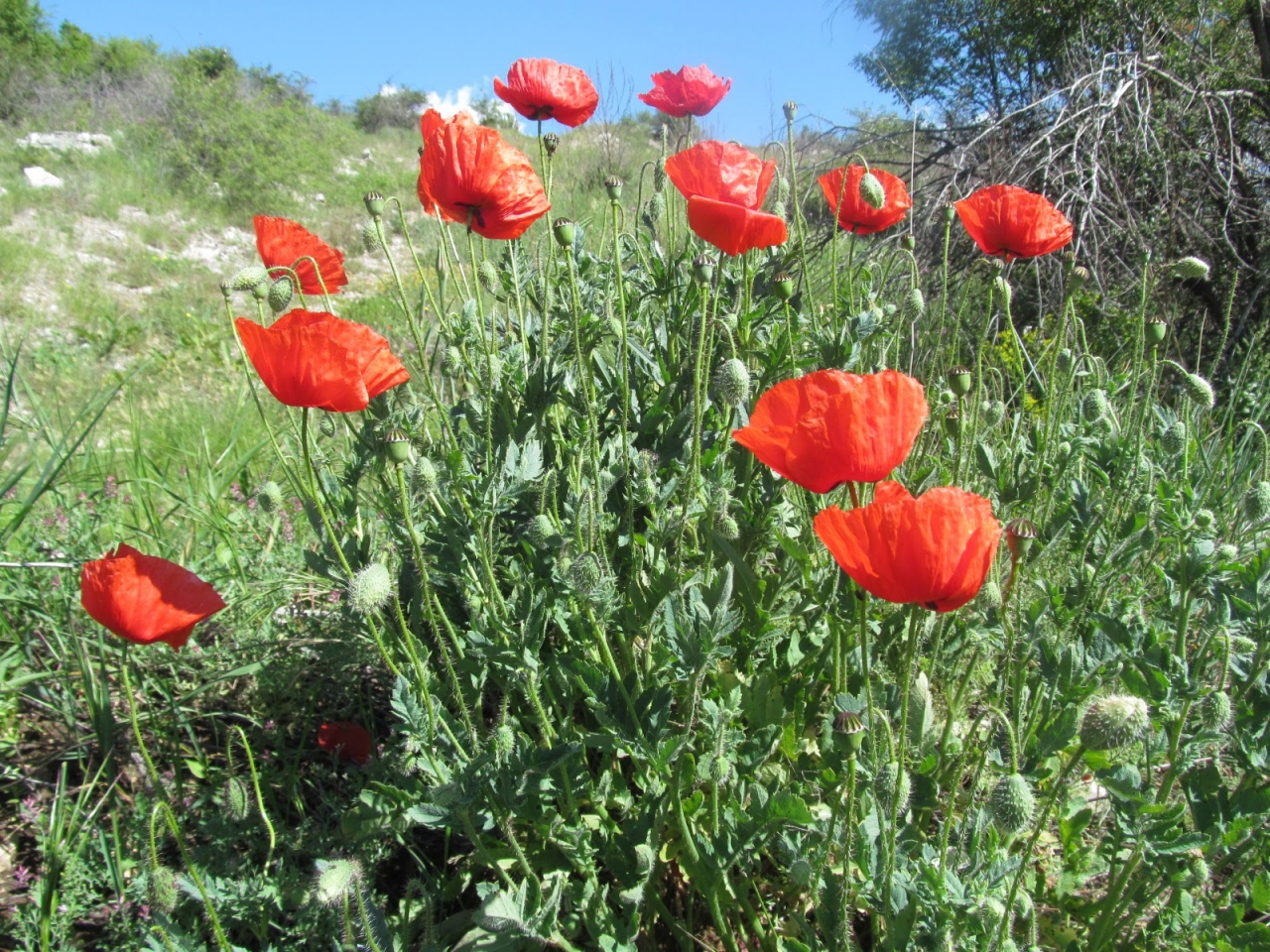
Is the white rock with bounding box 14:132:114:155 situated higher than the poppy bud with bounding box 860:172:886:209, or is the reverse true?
the white rock with bounding box 14:132:114:155

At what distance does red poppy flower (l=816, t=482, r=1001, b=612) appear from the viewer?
854 mm

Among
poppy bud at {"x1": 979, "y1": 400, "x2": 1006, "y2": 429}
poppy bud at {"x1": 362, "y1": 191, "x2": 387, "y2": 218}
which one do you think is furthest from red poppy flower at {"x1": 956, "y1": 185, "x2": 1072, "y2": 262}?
poppy bud at {"x1": 362, "y1": 191, "x2": 387, "y2": 218}

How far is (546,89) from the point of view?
1.84 meters

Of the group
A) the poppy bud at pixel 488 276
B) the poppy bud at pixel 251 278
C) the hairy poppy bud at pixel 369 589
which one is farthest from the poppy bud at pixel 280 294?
the hairy poppy bud at pixel 369 589

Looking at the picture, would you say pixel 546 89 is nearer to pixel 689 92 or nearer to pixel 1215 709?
pixel 689 92

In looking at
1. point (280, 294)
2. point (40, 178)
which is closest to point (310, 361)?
point (280, 294)

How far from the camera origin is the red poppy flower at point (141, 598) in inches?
45.9

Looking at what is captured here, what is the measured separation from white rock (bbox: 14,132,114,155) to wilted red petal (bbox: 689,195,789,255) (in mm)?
15594

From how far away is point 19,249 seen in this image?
9.21 metres

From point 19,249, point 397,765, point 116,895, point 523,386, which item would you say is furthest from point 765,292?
point 19,249

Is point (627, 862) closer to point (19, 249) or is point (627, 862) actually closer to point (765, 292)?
point (765, 292)

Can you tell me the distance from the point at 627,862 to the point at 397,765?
394mm

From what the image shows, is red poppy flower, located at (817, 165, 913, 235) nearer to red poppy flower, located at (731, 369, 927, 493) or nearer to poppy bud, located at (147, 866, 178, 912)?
red poppy flower, located at (731, 369, 927, 493)

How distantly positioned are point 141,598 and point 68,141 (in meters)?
16.8
